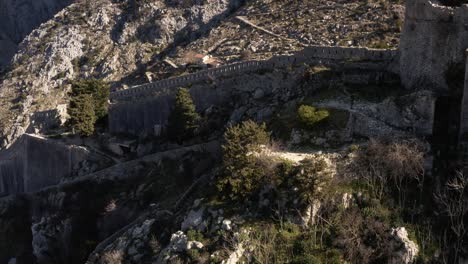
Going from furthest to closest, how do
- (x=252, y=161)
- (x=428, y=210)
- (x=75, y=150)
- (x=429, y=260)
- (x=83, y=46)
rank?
(x=83, y=46) → (x=75, y=150) → (x=252, y=161) → (x=428, y=210) → (x=429, y=260)

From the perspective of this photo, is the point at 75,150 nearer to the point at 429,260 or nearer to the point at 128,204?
the point at 128,204

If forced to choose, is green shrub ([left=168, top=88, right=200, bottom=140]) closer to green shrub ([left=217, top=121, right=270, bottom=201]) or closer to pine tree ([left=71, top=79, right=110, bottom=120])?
green shrub ([left=217, top=121, right=270, bottom=201])

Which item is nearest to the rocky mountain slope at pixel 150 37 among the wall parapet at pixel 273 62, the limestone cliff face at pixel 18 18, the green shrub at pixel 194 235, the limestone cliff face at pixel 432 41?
the wall parapet at pixel 273 62

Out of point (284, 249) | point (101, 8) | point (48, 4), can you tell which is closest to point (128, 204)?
point (284, 249)

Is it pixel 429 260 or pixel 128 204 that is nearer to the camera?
pixel 429 260

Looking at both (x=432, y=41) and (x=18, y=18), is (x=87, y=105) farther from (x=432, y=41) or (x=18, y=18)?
(x=18, y=18)

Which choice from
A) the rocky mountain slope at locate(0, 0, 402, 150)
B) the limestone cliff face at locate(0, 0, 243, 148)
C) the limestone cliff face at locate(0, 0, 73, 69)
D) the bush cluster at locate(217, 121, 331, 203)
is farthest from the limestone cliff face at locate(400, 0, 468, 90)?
the limestone cliff face at locate(0, 0, 73, 69)

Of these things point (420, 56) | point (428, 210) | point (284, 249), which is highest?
point (420, 56)
